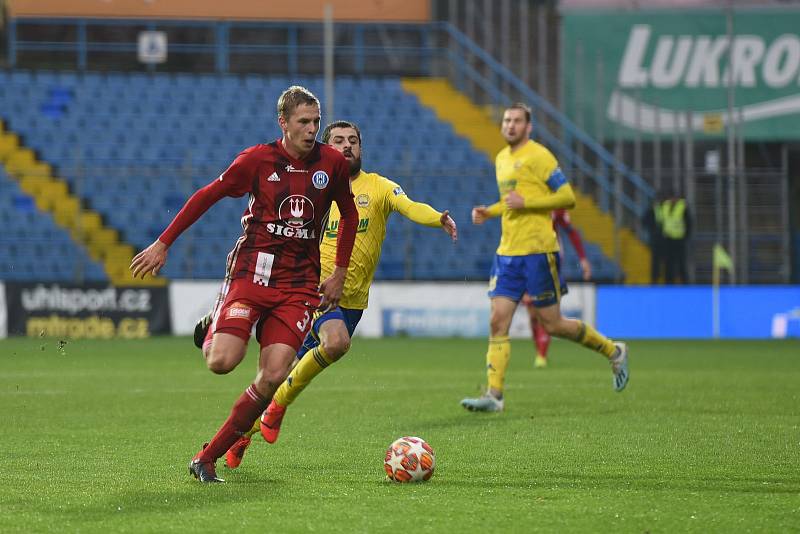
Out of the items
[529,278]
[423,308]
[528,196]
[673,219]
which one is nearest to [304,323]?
[529,278]

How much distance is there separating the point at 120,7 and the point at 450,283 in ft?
41.2

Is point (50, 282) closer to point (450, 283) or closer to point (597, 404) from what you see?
point (450, 283)

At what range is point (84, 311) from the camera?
21797 millimetres

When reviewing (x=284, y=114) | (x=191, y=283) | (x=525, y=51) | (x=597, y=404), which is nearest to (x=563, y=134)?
(x=525, y=51)

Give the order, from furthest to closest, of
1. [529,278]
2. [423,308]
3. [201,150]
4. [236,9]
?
[236,9], [201,150], [423,308], [529,278]

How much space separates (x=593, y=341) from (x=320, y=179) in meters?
4.79

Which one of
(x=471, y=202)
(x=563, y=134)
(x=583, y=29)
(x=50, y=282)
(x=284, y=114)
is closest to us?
(x=284, y=114)

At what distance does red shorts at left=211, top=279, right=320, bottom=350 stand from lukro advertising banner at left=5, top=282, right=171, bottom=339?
1530 cm

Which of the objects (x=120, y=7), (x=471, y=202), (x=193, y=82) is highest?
(x=120, y=7)

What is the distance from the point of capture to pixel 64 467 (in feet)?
24.0

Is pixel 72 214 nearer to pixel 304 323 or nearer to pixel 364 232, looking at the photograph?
pixel 364 232

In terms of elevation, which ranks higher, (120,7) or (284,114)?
(120,7)

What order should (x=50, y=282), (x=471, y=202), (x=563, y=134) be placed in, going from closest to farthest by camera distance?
(x=50, y=282)
(x=471, y=202)
(x=563, y=134)

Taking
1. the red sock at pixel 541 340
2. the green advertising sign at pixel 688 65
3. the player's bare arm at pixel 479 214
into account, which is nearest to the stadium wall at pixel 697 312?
the red sock at pixel 541 340
